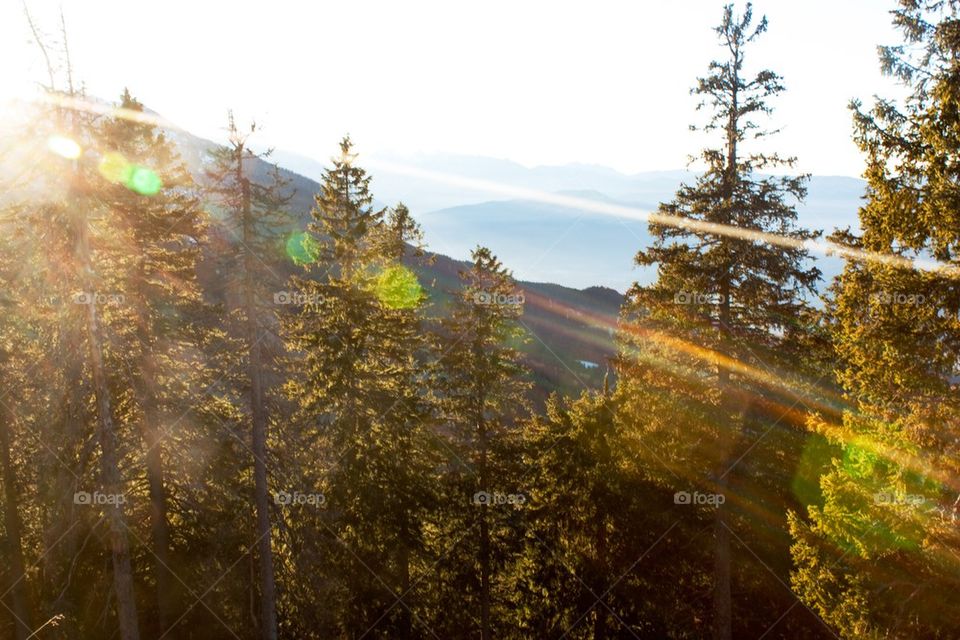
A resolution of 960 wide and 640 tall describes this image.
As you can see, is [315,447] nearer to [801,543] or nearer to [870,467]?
[801,543]

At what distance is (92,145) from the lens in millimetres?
12867

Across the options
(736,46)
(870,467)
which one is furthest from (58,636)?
(736,46)

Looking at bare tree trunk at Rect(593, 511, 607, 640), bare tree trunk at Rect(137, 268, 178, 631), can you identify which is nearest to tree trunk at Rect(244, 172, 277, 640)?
bare tree trunk at Rect(137, 268, 178, 631)

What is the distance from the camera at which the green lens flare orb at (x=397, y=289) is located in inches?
846

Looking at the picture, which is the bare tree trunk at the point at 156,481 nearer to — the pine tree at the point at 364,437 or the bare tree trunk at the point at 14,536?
the bare tree trunk at the point at 14,536

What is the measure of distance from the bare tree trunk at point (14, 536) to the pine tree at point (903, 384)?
847 inches

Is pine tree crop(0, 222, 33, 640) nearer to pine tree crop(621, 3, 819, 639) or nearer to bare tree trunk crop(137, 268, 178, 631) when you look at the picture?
bare tree trunk crop(137, 268, 178, 631)

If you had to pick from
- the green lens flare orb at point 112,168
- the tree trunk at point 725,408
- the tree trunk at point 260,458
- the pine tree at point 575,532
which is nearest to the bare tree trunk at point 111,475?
the green lens flare orb at point 112,168

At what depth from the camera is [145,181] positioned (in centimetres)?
1722

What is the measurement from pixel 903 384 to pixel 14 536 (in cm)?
2284

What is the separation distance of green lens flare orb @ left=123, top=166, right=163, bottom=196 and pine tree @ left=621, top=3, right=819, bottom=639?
13331mm

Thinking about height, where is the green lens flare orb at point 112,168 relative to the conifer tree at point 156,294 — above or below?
above

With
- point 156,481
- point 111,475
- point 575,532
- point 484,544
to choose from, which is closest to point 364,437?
point 484,544

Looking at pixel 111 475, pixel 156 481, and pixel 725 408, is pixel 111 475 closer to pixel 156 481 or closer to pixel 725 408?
pixel 156 481
